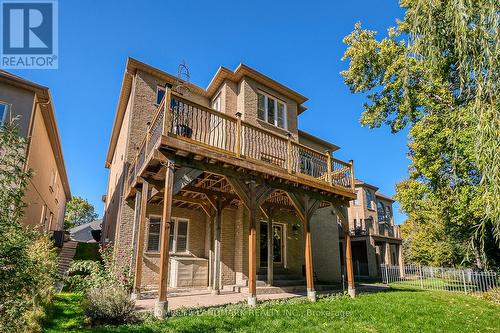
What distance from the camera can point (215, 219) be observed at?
37.0 feet

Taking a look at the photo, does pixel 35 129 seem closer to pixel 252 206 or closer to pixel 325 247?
pixel 252 206

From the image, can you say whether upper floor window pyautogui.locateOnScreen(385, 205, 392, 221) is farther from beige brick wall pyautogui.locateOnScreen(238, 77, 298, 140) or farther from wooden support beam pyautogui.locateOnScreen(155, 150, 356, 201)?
wooden support beam pyautogui.locateOnScreen(155, 150, 356, 201)

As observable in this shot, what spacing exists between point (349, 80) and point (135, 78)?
12.1 m

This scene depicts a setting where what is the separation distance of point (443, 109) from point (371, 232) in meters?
12.3

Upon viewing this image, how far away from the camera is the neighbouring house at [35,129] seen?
34.4ft

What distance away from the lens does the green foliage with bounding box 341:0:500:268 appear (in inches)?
209

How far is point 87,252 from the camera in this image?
14320 mm

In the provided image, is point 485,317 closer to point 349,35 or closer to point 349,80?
point 349,80

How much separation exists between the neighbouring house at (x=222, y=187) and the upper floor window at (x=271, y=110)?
0.17ft

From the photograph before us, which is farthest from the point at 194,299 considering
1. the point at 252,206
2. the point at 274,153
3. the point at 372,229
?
the point at 372,229

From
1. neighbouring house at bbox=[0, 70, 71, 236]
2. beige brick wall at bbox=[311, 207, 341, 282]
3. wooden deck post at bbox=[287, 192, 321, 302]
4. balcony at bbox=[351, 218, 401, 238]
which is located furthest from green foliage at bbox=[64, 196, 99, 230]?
wooden deck post at bbox=[287, 192, 321, 302]

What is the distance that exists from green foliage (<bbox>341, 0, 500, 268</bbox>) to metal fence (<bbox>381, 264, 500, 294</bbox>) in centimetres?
149

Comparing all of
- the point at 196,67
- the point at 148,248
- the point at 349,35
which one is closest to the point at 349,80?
the point at 349,35

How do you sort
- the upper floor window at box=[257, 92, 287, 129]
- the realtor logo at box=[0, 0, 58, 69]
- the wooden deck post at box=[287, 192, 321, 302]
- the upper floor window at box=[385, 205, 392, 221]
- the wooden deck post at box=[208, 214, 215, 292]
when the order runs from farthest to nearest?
the upper floor window at box=[385, 205, 392, 221]
the upper floor window at box=[257, 92, 287, 129]
the wooden deck post at box=[208, 214, 215, 292]
the realtor logo at box=[0, 0, 58, 69]
the wooden deck post at box=[287, 192, 321, 302]
